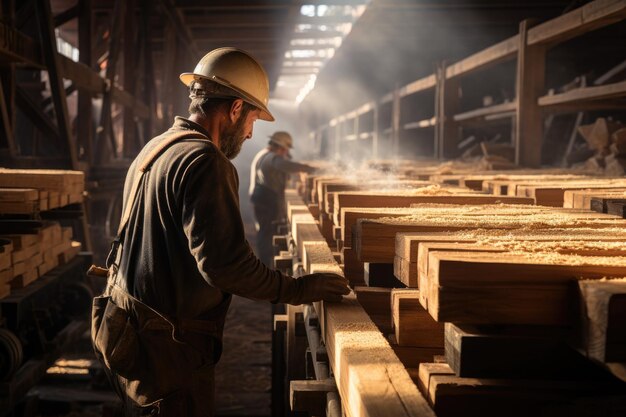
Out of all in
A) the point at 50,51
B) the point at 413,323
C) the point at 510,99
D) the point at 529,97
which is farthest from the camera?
the point at 510,99

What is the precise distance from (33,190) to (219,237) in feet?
8.63

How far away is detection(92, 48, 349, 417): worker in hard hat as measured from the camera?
275 cm

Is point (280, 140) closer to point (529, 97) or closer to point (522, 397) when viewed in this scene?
point (529, 97)

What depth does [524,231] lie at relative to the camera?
213cm

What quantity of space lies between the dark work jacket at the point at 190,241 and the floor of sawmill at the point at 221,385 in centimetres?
158

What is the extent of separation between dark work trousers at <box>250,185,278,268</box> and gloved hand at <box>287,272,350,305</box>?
1042 cm

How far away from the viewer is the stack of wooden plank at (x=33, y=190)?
4.70 m

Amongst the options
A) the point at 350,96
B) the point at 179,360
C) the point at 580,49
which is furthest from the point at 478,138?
the point at 179,360

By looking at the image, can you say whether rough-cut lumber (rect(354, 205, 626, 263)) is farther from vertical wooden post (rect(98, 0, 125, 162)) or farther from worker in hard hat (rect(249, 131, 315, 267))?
worker in hard hat (rect(249, 131, 315, 267))

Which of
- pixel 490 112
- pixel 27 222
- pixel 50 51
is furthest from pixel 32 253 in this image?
pixel 490 112

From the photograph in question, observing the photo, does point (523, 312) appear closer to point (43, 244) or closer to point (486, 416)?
point (486, 416)


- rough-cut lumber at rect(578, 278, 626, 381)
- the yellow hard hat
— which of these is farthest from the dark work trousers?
rough-cut lumber at rect(578, 278, 626, 381)

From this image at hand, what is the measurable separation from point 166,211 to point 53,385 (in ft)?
15.0

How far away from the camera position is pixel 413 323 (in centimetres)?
217
